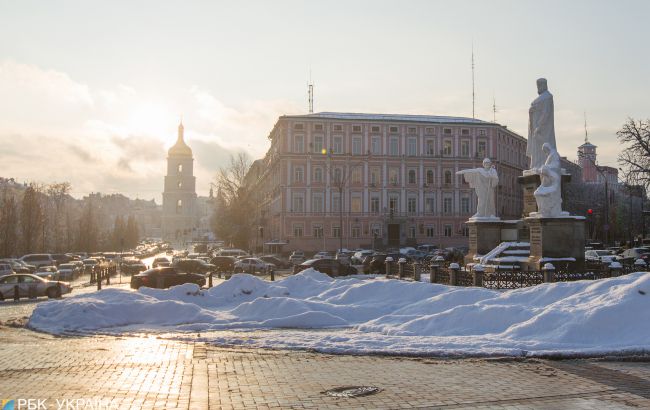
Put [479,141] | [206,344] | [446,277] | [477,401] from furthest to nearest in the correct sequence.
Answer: [479,141]
[446,277]
[206,344]
[477,401]

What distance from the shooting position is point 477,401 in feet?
31.7

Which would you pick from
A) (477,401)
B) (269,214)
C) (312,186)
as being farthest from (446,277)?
(269,214)

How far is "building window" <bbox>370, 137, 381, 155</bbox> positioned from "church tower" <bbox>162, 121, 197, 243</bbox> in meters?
111

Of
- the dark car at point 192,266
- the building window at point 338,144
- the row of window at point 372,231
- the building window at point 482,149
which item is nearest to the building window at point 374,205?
the row of window at point 372,231

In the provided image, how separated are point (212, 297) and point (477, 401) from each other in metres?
16.3

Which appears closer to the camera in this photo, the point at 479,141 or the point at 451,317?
the point at 451,317

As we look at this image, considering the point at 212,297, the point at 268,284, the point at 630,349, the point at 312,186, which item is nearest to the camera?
the point at 630,349

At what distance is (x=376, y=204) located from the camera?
82875 mm

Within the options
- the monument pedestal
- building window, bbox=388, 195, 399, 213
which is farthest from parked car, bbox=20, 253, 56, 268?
the monument pedestal

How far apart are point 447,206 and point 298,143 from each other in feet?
69.6

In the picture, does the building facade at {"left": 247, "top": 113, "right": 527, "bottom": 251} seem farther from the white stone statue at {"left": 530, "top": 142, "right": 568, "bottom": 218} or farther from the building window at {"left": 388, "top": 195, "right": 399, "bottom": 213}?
the white stone statue at {"left": 530, "top": 142, "right": 568, "bottom": 218}

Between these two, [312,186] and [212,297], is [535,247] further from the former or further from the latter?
[312,186]

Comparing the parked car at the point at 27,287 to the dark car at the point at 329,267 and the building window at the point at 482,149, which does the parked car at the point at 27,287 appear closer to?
the dark car at the point at 329,267

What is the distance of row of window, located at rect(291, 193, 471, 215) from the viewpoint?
80688mm
